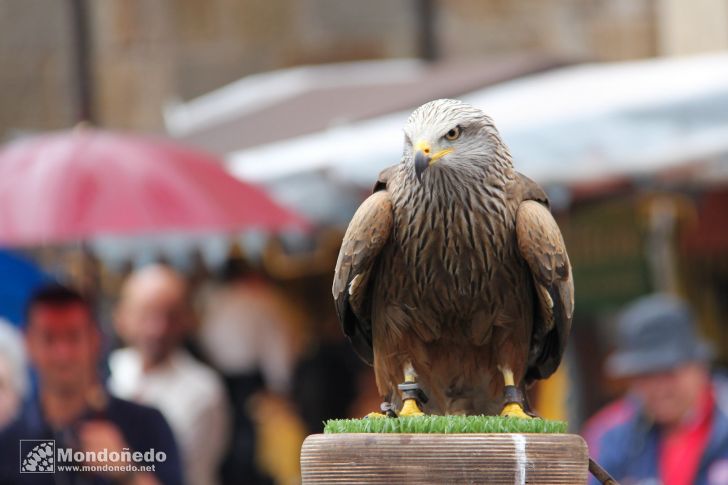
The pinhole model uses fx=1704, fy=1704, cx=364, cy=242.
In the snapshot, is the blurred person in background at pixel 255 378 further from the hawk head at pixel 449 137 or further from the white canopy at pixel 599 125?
the hawk head at pixel 449 137

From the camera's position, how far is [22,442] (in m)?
6.82

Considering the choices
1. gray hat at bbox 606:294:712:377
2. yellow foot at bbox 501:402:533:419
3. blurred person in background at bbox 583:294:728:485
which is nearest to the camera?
yellow foot at bbox 501:402:533:419

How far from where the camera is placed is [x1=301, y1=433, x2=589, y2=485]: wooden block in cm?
414

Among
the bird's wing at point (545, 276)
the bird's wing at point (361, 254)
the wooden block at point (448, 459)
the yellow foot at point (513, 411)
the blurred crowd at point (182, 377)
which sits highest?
the blurred crowd at point (182, 377)

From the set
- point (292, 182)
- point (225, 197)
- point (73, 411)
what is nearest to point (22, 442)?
point (73, 411)

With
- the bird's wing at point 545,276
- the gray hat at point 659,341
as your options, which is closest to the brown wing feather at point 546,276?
the bird's wing at point 545,276

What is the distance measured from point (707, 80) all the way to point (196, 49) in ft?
23.7

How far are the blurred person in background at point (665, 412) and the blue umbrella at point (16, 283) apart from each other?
294cm

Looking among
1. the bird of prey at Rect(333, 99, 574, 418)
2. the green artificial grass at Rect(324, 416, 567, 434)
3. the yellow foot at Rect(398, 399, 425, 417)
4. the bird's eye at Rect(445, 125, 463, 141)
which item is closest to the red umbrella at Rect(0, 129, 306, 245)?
the bird of prey at Rect(333, 99, 574, 418)

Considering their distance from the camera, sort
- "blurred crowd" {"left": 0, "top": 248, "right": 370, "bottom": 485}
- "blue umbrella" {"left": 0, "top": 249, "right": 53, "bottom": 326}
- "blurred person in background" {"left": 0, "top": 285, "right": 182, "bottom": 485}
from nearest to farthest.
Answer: "blurred person in background" {"left": 0, "top": 285, "right": 182, "bottom": 485}, "blurred crowd" {"left": 0, "top": 248, "right": 370, "bottom": 485}, "blue umbrella" {"left": 0, "top": 249, "right": 53, "bottom": 326}

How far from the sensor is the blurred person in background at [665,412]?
7758 mm

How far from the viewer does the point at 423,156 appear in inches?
172

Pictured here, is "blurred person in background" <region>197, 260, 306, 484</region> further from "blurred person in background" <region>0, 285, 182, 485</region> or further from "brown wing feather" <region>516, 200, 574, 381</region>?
"brown wing feather" <region>516, 200, 574, 381</region>

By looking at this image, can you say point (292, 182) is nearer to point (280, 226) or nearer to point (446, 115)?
point (280, 226)
